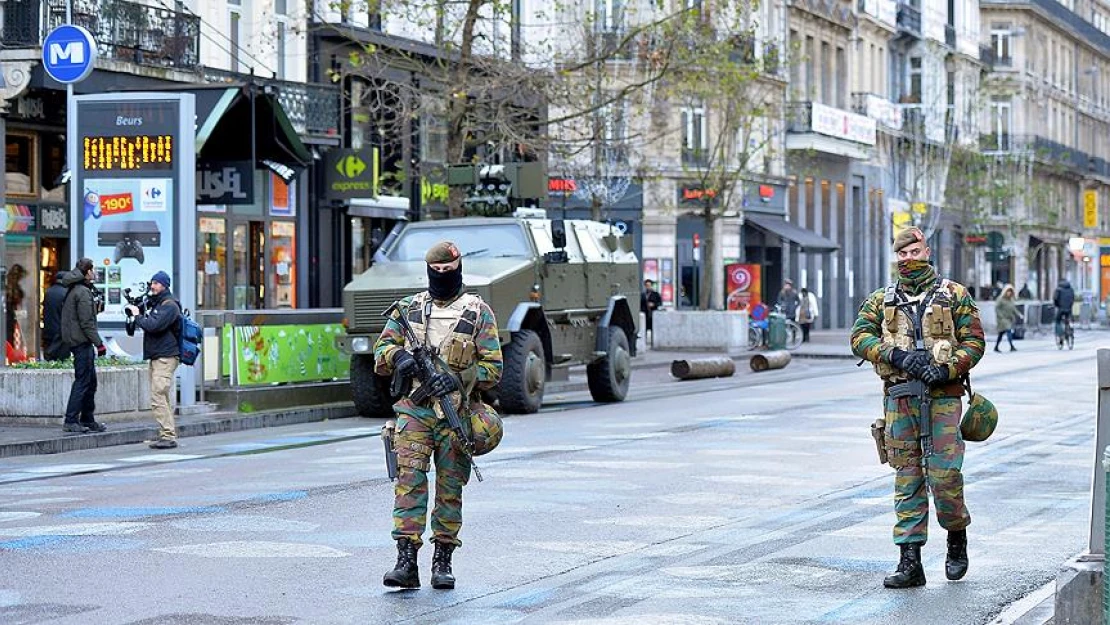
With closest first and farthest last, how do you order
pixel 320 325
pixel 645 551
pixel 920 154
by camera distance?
pixel 645 551 → pixel 320 325 → pixel 920 154

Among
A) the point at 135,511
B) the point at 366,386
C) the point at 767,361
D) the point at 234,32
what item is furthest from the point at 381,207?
the point at 135,511

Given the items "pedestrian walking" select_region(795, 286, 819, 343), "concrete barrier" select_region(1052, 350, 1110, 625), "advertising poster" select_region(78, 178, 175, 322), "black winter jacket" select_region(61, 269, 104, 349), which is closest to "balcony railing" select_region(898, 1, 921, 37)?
"pedestrian walking" select_region(795, 286, 819, 343)

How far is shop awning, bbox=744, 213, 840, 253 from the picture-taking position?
2259 inches

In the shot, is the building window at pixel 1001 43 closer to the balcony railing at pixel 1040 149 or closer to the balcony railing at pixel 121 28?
the balcony railing at pixel 1040 149

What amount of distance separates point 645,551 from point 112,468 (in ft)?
23.7

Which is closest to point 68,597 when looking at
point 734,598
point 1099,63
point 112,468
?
point 734,598

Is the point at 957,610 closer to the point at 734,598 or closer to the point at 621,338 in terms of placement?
the point at 734,598

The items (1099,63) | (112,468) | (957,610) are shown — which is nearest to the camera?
(957,610)

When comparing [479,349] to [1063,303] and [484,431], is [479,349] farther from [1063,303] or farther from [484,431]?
[1063,303]

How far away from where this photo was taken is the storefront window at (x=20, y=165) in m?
29.8

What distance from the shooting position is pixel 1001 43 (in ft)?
279

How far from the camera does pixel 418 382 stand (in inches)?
373

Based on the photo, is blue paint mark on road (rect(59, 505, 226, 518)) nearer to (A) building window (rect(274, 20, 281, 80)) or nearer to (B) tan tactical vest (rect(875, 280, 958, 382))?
(B) tan tactical vest (rect(875, 280, 958, 382))

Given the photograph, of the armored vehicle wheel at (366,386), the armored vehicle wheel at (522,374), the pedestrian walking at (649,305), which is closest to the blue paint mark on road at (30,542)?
the armored vehicle wheel at (522,374)
